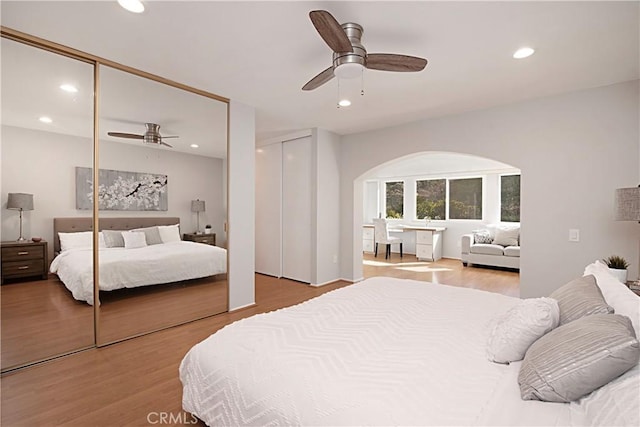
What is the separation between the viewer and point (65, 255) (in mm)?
2672

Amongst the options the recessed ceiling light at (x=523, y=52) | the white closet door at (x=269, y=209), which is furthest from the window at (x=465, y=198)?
the recessed ceiling light at (x=523, y=52)

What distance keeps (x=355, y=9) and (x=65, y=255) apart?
119 inches

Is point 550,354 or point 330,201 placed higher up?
point 330,201

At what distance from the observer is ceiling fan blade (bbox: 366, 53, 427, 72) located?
2127 millimetres

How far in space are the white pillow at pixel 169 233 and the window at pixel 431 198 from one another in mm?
6727

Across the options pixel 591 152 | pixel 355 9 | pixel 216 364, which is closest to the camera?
pixel 216 364

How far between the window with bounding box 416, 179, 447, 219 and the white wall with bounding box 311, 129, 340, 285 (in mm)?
3935

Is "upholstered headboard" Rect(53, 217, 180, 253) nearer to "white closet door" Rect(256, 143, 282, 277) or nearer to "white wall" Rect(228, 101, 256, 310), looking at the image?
"white wall" Rect(228, 101, 256, 310)

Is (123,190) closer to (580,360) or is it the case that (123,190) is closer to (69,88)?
(69,88)

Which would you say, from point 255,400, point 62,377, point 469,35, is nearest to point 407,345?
point 255,400

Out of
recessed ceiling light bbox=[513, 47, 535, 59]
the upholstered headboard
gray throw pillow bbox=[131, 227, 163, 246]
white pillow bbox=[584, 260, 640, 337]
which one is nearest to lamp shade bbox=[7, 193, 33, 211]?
the upholstered headboard

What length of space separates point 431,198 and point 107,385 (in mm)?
7863

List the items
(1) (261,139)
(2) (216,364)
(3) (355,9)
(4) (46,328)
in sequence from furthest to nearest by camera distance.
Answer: (1) (261,139) < (4) (46,328) < (3) (355,9) < (2) (216,364)

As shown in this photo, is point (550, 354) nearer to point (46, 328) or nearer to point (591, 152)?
point (591, 152)
